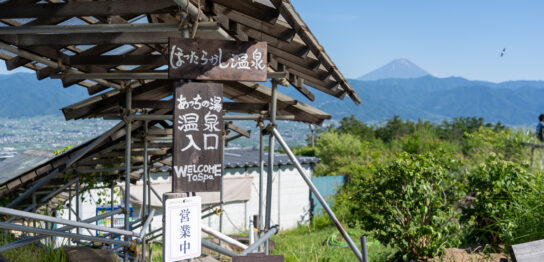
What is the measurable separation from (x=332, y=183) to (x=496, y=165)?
11.9 meters

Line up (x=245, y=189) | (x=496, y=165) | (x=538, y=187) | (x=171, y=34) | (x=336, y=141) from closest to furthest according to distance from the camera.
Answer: (x=171, y=34) → (x=538, y=187) → (x=496, y=165) → (x=245, y=189) → (x=336, y=141)

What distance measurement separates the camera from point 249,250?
399 centimetres

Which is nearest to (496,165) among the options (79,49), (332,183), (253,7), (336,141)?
(253,7)

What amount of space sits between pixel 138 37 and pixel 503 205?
505 cm

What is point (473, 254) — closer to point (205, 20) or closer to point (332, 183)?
point (205, 20)

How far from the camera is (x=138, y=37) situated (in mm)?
3842

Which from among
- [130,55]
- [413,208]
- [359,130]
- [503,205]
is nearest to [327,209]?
[413,208]

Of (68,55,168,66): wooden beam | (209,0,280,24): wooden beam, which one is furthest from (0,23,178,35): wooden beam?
(68,55,168,66): wooden beam

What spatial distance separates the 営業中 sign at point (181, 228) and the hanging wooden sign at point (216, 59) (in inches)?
37.3

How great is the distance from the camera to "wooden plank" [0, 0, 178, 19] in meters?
3.38

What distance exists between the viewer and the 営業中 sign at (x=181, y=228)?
3188 mm

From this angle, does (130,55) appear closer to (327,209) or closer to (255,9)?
(255,9)

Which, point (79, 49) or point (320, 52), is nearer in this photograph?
point (320, 52)

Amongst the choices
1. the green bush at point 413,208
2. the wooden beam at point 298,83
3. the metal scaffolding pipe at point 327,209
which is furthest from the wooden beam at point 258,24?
the green bush at point 413,208
